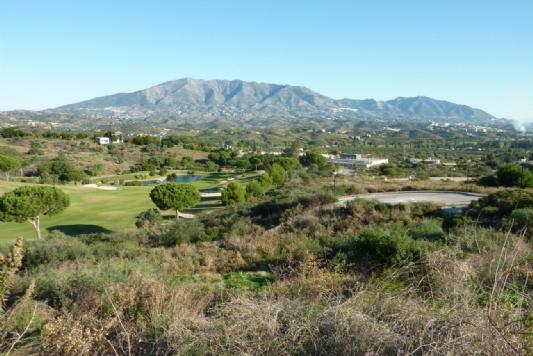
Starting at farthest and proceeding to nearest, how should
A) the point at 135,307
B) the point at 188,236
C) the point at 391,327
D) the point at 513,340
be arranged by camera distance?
1. the point at 188,236
2. the point at 135,307
3. the point at 391,327
4. the point at 513,340

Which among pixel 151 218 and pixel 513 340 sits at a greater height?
pixel 513 340

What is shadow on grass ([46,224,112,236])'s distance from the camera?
103 ft

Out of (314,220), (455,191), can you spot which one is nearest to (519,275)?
(314,220)

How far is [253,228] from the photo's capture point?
19453 millimetres

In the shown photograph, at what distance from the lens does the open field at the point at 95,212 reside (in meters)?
32.1

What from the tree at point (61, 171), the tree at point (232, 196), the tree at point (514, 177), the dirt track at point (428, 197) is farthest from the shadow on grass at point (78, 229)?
the tree at point (61, 171)

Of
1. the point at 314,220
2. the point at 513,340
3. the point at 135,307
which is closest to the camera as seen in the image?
the point at 513,340

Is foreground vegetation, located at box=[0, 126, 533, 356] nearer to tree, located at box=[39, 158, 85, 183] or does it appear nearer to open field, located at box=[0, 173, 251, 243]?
open field, located at box=[0, 173, 251, 243]

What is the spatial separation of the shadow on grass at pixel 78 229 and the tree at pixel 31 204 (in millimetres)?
1989

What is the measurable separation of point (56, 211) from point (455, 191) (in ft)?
Result: 87.9

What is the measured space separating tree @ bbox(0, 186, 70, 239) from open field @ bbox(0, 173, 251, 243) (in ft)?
4.40

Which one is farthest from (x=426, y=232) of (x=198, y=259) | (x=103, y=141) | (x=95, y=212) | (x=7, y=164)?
(x=103, y=141)

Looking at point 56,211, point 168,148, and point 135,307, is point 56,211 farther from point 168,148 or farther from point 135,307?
point 168,148

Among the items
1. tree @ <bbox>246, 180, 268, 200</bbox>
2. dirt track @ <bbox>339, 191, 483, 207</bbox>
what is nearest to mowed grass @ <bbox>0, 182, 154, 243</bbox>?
tree @ <bbox>246, 180, 268, 200</bbox>
